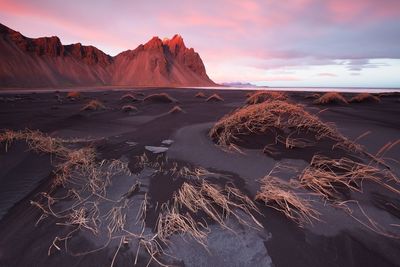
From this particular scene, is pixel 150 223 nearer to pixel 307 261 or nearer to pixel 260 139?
pixel 307 261

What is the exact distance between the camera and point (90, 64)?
89.8 meters

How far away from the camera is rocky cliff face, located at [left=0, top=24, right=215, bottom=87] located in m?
64.9

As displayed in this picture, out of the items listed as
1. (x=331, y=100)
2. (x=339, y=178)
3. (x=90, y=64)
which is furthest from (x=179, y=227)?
(x=90, y=64)

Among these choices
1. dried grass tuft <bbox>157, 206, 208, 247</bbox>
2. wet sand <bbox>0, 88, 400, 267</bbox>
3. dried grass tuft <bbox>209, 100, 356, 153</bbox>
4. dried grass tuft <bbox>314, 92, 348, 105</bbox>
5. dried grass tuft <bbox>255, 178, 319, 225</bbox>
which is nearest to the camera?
wet sand <bbox>0, 88, 400, 267</bbox>

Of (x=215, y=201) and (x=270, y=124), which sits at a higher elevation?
(x=270, y=124)

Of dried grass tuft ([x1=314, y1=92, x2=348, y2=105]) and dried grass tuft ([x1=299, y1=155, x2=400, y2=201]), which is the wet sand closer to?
dried grass tuft ([x1=299, y1=155, x2=400, y2=201])

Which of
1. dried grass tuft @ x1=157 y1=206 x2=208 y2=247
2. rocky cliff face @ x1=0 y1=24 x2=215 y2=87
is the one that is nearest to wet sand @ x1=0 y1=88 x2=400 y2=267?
dried grass tuft @ x1=157 y1=206 x2=208 y2=247

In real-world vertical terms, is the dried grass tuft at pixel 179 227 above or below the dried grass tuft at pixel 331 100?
above

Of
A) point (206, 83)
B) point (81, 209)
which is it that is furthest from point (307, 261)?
point (206, 83)

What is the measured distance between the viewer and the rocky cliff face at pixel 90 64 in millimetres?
64875

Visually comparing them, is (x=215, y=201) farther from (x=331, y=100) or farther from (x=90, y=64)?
(x=90, y=64)

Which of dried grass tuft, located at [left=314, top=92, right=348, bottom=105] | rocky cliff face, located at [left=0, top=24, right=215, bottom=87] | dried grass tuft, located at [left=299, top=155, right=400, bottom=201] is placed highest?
dried grass tuft, located at [left=299, top=155, right=400, bottom=201]

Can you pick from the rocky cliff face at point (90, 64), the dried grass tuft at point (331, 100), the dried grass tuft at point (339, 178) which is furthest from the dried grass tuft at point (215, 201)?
the rocky cliff face at point (90, 64)

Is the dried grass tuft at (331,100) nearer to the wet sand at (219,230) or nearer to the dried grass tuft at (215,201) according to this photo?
the wet sand at (219,230)
